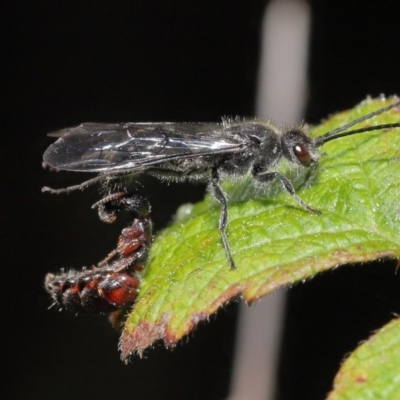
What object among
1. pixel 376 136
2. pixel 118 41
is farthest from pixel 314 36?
pixel 376 136

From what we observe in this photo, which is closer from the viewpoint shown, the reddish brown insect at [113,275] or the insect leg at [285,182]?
the insect leg at [285,182]

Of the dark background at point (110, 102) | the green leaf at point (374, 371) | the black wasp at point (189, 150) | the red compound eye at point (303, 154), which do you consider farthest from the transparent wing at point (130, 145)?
the dark background at point (110, 102)

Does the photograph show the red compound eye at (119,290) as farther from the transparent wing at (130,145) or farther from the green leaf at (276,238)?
the transparent wing at (130,145)

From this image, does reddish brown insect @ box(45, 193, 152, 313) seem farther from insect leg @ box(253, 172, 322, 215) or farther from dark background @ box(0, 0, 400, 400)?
dark background @ box(0, 0, 400, 400)

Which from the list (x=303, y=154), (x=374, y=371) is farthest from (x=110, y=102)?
(x=374, y=371)

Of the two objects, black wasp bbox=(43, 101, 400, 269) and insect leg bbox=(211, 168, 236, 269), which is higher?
black wasp bbox=(43, 101, 400, 269)

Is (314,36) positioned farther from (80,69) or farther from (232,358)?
(232,358)

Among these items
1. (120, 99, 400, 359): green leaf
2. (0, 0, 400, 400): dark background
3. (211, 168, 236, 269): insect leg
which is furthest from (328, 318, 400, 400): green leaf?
(0, 0, 400, 400): dark background

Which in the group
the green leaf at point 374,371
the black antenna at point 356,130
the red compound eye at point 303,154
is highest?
Answer: the black antenna at point 356,130
